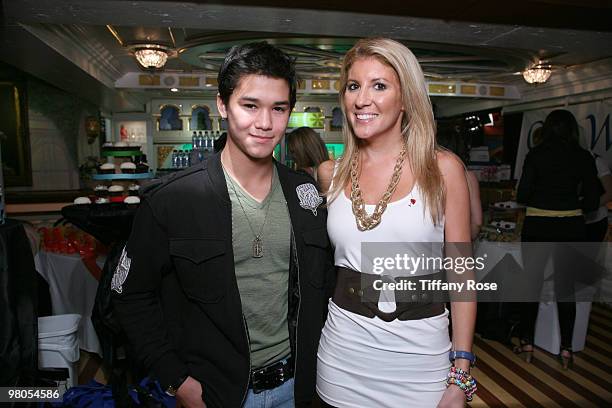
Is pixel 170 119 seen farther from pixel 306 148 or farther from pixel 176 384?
pixel 176 384

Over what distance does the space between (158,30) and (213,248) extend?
4.24 meters

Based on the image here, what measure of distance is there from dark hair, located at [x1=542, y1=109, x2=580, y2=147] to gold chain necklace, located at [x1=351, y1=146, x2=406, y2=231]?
250 centimetres

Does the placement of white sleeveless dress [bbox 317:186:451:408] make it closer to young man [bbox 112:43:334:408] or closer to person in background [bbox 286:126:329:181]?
young man [bbox 112:43:334:408]

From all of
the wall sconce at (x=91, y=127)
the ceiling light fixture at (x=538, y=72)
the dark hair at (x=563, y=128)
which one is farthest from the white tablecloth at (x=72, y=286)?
the ceiling light fixture at (x=538, y=72)

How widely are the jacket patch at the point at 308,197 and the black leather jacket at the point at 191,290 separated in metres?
0.09

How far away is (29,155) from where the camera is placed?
7.27 m

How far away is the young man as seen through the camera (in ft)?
4.25

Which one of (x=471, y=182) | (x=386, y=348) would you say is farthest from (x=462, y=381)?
(x=471, y=182)

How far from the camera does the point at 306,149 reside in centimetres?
370

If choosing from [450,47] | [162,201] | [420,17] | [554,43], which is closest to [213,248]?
[162,201]

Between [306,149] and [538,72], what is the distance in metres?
4.38

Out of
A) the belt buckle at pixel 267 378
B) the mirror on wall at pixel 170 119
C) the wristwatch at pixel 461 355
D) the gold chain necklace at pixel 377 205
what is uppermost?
the mirror on wall at pixel 170 119

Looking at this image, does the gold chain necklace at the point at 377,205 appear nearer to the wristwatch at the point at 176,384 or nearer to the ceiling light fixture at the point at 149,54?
the wristwatch at the point at 176,384

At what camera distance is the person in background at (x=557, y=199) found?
341 centimetres
